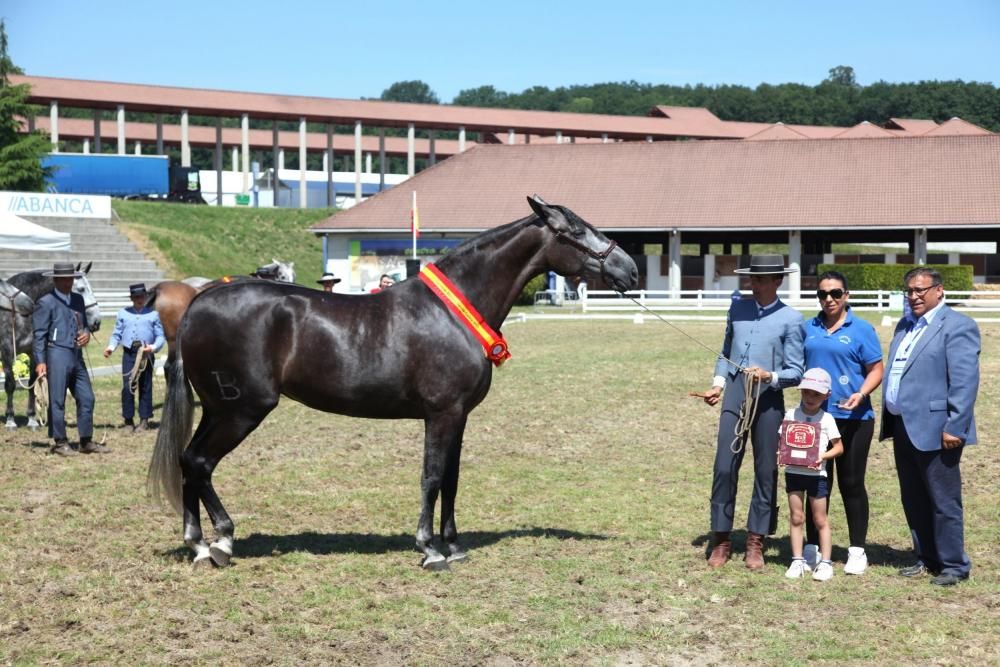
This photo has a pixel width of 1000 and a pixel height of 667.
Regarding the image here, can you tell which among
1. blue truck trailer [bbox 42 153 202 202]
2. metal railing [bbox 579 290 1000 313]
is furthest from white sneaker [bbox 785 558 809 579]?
blue truck trailer [bbox 42 153 202 202]

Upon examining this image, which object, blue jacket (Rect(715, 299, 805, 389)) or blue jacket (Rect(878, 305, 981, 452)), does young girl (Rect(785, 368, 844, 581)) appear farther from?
blue jacket (Rect(878, 305, 981, 452))

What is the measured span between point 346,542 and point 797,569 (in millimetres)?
3321

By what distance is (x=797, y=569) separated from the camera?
23.6 feet

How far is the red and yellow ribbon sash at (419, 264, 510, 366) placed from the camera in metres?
7.59

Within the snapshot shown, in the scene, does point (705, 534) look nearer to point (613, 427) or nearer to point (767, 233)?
point (613, 427)

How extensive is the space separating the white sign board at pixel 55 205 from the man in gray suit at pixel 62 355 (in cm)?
3041

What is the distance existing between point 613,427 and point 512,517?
4.96m

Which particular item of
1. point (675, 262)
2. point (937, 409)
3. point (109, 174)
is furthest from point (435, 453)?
point (109, 174)

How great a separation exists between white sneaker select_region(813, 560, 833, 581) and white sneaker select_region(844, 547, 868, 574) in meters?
0.20

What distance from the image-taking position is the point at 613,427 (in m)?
13.8

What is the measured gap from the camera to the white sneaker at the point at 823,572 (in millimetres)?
7062

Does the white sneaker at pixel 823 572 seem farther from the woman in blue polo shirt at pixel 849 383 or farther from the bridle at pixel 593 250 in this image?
the bridle at pixel 593 250

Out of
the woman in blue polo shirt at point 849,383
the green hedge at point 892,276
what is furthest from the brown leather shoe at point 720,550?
the green hedge at point 892,276

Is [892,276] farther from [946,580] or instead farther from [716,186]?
[946,580]
